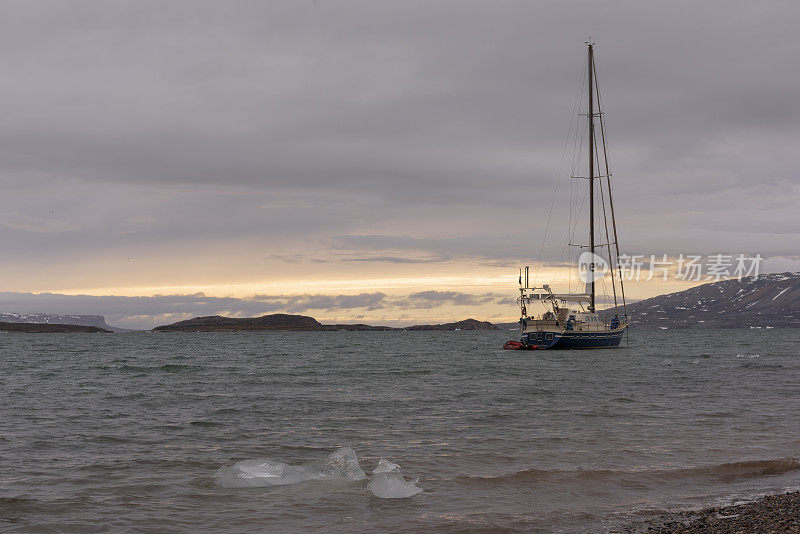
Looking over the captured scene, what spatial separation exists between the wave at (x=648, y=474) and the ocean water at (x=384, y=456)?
0.08 m

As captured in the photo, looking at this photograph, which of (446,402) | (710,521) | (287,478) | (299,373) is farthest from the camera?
(299,373)

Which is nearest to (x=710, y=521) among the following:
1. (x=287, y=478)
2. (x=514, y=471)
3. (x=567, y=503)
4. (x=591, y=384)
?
(x=567, y=503)

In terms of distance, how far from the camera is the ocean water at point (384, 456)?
536 inches

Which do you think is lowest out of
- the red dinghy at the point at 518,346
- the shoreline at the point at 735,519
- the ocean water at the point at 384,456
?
the red dinghy at the point at 518,346

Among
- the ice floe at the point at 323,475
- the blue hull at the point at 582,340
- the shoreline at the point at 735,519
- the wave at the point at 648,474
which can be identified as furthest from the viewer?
the blue hull at the point at 582,340

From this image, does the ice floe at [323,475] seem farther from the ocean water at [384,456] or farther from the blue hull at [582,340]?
the blue hull at [582,340]

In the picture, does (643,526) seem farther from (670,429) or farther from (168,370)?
(168,370)

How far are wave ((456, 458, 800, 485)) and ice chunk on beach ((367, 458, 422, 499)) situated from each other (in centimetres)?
160

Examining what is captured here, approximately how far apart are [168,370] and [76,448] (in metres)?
40.3

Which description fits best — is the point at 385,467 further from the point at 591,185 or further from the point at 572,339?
the point at 591,185

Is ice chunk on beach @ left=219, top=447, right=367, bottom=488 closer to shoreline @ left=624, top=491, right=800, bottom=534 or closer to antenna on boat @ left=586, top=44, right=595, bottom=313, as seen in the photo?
shoreline @ left=624, top=491, right=800, bottom=534

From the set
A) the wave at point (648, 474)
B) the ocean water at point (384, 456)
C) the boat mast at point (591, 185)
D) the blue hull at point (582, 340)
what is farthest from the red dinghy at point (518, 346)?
the wave at point (648, 474)

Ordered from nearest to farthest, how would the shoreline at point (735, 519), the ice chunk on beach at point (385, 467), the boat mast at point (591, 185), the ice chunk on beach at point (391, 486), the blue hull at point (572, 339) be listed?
the shoreline at point (735, 519) → the ice chunk on beach at point (391, 486) → the ice chunk on beach at point (385, 467) → the blue hull at point (572, 339) → the boat mast at point (591, 185)

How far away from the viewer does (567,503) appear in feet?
47.1
